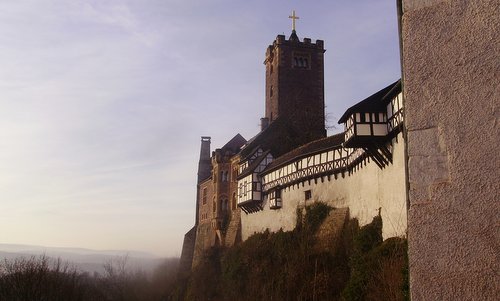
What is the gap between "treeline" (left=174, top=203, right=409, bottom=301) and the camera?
48.8 feet

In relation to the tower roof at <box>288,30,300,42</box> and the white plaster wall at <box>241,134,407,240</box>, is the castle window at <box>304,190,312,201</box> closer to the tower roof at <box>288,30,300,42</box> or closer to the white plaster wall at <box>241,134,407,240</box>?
the white plaster wall at <box>241,134,407,240</box>

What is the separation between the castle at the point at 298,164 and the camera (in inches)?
689

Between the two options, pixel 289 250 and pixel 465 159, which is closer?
pixel 465 159

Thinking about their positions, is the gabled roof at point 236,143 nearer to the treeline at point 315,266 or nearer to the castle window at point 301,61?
the castle window at point 301,61

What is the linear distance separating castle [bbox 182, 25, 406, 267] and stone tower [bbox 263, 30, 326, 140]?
9cm

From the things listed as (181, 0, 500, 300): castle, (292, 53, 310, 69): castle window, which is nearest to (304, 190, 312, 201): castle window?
(292, 53, 310, 69): castle window

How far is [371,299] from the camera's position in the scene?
49.6ft

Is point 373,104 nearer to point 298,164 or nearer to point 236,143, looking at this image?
point 298,164

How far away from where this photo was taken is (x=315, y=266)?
65.4 feet

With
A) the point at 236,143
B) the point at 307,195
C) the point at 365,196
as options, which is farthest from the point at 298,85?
the point at 365,196

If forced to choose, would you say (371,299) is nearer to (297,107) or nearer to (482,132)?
(482,132)

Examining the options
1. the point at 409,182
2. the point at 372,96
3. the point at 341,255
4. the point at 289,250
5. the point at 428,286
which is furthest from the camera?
the point at 289,250

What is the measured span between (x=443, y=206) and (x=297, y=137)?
38.4m

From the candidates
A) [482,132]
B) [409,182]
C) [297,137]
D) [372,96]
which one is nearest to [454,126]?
[482,132]
